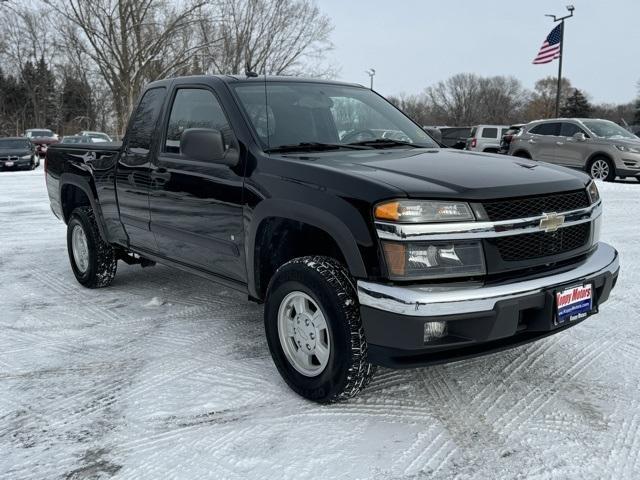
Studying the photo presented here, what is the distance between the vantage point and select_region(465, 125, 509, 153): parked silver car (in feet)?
74.6

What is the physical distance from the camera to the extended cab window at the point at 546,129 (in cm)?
1553

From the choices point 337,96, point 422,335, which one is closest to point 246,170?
point 337,96

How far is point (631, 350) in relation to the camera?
3.86m

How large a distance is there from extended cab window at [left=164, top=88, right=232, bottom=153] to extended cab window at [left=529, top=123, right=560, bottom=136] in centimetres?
1324

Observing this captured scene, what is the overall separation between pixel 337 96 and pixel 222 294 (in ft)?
6.83

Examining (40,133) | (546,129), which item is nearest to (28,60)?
(40,133)

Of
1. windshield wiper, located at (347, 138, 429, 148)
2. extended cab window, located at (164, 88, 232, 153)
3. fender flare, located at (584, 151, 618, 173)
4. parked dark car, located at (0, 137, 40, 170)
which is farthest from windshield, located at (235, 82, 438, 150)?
parked dark car, located at (0, 137, 40, 170)

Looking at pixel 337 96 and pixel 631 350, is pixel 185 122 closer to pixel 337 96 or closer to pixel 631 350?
pixel 337 96

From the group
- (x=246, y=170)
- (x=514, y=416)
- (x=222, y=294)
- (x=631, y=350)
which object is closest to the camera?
(x=514, y=416)

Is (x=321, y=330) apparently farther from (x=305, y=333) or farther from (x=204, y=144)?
(x=204, y=144)

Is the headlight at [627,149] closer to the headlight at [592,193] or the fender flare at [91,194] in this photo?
the headlight at [592,193]

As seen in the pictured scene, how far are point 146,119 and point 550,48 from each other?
907 inches

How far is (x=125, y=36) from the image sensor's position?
108 feet

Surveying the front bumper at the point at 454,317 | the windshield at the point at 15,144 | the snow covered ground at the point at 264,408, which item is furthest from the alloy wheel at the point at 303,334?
the windshield at the point at 15,144
